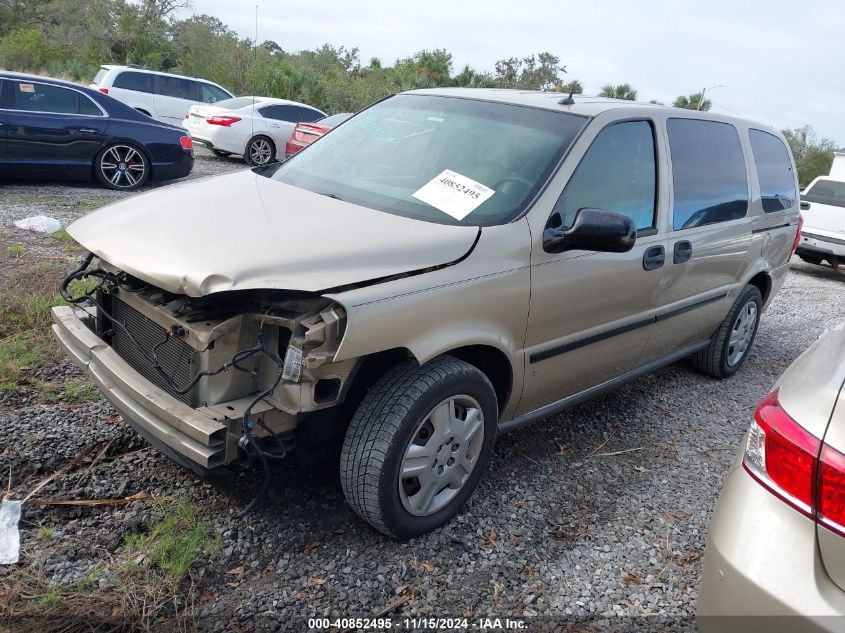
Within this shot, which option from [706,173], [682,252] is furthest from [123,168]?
[682,252]

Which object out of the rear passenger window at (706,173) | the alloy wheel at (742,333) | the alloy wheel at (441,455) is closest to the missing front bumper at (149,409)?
the alloy wheel at (441,455)

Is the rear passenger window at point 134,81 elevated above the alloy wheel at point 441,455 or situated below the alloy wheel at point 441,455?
above

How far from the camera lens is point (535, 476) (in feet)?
11.3

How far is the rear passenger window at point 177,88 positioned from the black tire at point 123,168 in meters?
5.77

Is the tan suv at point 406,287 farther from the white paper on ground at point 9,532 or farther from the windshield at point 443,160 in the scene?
the white paper on ground at point 9,532

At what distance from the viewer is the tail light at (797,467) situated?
169cm

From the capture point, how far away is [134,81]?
1405 cm

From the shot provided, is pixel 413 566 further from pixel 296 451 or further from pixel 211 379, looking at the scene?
pixel 211 379

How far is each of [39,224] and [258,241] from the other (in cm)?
555

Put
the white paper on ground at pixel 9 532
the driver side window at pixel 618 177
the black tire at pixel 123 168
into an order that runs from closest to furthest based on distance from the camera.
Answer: the white paper on ground at pixel 9 532 < the driver side window at pixel 618 177 < the black tire at pixel 123 168

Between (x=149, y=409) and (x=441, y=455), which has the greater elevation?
(x=149, y=409)

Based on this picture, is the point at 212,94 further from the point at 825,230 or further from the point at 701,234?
the point at 701,234

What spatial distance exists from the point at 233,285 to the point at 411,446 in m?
0.94

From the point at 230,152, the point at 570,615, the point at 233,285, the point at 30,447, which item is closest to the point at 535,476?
the point at 570,615
